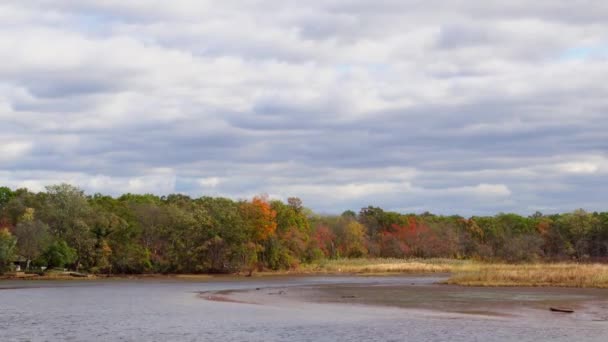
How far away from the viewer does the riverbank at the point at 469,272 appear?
69.2m

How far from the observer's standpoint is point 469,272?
266ft

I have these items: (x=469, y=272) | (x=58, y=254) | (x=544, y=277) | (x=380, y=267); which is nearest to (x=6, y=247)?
(x=58, y=254)

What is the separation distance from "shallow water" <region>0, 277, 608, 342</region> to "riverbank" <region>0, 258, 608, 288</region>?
15.6ft

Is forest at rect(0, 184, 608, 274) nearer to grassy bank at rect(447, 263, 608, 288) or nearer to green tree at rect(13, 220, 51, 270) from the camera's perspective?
green tree at rect(13, 220, 51, 270)

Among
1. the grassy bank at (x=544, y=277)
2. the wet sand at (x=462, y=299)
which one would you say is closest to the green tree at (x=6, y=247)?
the wet sand at (x=462, y=299)

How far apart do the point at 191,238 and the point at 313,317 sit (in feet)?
236

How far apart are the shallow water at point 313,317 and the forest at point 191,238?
3688cm

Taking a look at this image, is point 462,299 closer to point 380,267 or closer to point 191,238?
point 380,267

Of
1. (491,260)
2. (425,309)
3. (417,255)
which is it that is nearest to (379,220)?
(417,255)

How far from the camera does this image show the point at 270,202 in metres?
128

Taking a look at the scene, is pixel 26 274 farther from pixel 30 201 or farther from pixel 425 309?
pixel 425 309

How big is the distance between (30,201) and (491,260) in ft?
263

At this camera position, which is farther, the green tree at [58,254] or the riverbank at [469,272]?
the green tree at [58,254]

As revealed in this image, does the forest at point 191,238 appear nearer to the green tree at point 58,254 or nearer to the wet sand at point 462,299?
the green tree at point 58,254
